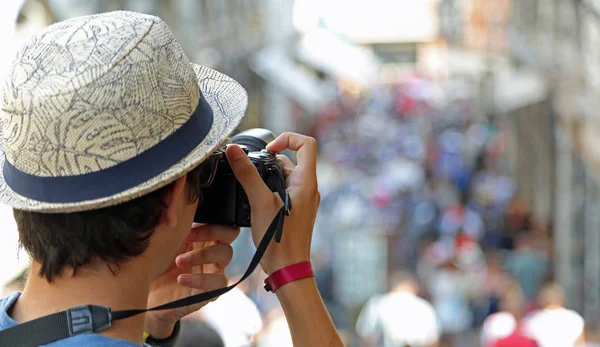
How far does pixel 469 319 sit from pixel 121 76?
12.3 metres

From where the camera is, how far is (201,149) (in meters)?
1.34

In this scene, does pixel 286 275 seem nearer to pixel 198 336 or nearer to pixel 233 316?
pixel 198 336

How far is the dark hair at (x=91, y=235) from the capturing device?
1263 millimetres

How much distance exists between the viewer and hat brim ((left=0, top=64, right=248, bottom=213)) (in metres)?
1.24

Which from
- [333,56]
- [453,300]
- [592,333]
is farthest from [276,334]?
[333,56]

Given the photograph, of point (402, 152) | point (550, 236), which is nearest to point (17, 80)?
point (550, 236)

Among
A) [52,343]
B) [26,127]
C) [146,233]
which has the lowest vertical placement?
[52,343]

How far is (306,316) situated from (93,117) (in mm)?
482

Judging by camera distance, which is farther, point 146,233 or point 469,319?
point 469,319

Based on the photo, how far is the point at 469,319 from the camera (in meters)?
13.0

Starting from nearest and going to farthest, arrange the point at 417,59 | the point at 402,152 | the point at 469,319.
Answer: the point at 469,319 → the point at 402,152 → the point at 417,59

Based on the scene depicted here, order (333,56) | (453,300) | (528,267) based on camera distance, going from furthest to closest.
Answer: (333,56)
(528,267)
(453,300)

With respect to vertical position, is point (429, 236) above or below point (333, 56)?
below

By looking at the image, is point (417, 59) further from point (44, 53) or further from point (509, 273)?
point (44, 53)
